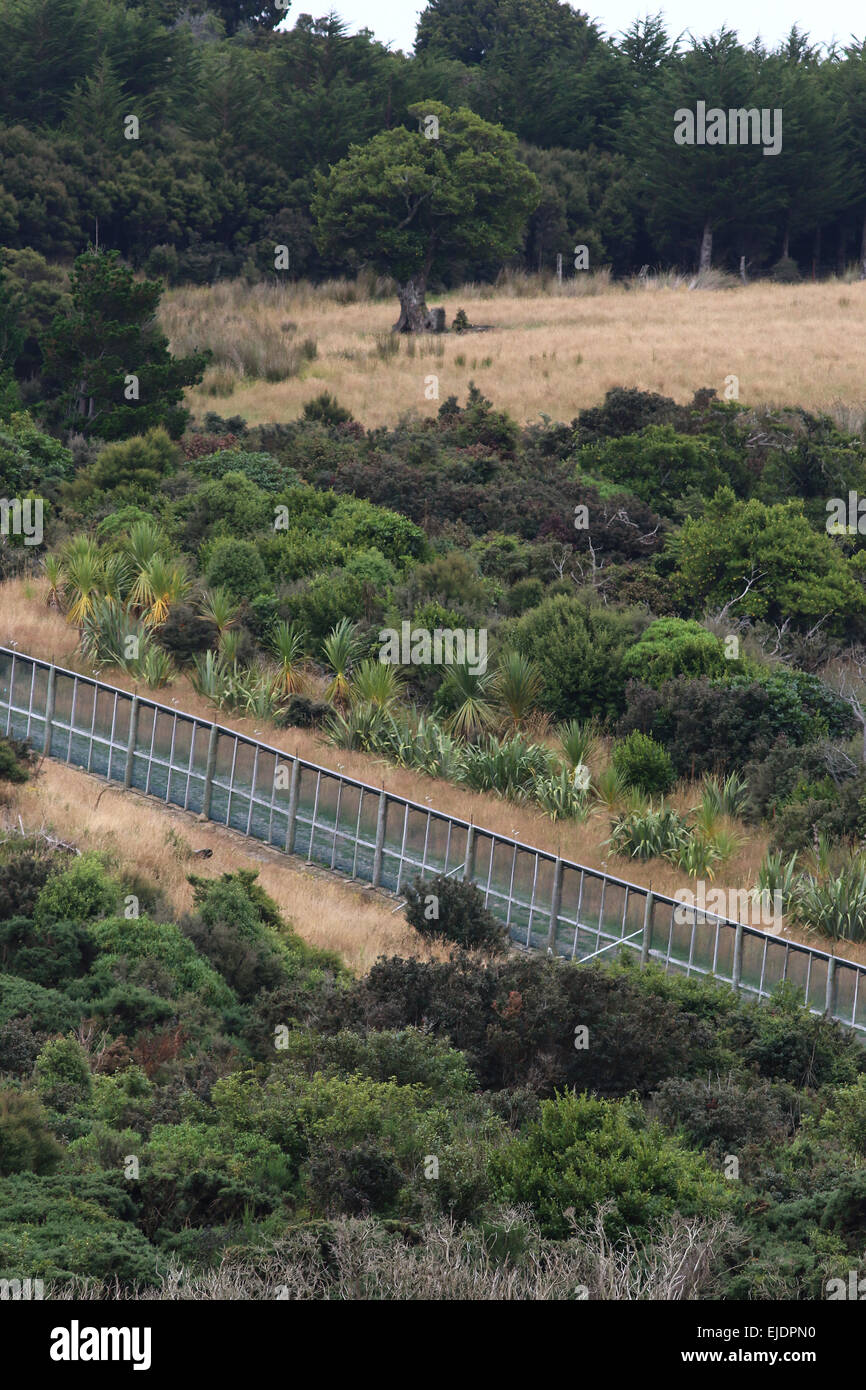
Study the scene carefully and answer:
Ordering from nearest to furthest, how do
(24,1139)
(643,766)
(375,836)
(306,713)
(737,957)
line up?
1. (24,1139)
2. (737,957)
3. (375,836)
4. (643,766)
5. (306,713)

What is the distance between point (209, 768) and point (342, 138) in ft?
146

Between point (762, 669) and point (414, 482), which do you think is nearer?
point (762, 669)

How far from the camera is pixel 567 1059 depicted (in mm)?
13430

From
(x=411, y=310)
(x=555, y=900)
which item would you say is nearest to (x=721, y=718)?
(x=555, y=900)

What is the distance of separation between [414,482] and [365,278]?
25332 mm

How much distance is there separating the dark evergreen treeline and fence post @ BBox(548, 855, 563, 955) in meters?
36.4

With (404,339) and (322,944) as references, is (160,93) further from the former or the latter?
(322,944)

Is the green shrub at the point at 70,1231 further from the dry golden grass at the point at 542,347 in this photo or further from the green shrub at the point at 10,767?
the dry golden grass at the point at 542,347

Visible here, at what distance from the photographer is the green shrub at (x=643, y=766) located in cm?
2219

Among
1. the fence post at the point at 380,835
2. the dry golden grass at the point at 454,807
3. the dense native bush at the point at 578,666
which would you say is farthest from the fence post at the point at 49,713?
the dense native bush at the point at 578,666

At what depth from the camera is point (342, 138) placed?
59.2 m

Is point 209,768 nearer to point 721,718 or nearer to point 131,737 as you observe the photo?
point 131,737

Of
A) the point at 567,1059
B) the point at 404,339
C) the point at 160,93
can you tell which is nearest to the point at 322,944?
the point at 567,1059

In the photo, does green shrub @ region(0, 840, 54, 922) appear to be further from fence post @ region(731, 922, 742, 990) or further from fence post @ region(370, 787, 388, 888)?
fence post @ region(731, 922, 742, 990)
